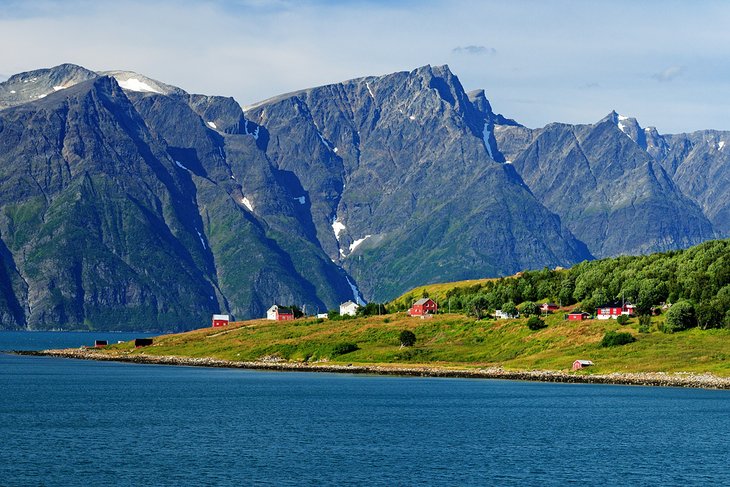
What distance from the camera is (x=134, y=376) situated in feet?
614

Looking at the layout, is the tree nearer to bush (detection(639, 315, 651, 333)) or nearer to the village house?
bush (detection(639, 315, 651, 333))

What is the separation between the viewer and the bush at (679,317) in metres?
182

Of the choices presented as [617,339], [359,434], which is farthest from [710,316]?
[359,434]

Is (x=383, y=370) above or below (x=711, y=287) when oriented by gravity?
below

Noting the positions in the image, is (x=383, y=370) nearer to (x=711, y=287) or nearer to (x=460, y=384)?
(x=460, y=384)

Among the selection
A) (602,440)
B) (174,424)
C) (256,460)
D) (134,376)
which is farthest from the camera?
(134,376)

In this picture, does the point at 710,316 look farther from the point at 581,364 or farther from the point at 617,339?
the point at 581,364

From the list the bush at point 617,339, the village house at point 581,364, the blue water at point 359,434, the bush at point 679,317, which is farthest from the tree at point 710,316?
the blue water at point 359,434

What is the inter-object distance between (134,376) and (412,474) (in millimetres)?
114487

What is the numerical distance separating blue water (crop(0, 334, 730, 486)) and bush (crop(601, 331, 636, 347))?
19.8m

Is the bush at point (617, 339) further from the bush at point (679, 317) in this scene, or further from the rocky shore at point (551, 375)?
the rocky shore at point (551, 375)

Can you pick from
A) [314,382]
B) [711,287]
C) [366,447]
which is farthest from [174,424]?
[711,287]

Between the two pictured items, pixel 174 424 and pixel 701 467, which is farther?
pixel 174 424

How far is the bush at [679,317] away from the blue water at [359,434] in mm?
26056
